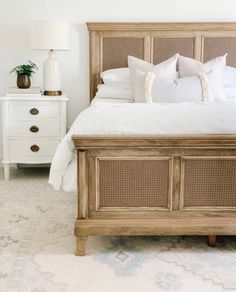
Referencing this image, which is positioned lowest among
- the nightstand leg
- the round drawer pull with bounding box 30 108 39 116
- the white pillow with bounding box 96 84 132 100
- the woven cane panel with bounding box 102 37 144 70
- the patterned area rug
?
the patterned area rug

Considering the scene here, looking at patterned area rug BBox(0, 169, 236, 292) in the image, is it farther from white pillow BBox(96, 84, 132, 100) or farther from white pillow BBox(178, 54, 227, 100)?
white pillow BBox(178, 54, 227, 100)

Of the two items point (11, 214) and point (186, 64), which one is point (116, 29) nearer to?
point (186, 64)

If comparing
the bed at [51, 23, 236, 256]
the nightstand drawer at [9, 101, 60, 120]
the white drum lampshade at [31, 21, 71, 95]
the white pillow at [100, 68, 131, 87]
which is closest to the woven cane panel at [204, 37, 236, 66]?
the white pillow at [100, 68, 131, 87]

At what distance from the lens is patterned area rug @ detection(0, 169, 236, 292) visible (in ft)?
6.54

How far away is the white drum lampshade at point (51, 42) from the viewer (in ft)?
12.4

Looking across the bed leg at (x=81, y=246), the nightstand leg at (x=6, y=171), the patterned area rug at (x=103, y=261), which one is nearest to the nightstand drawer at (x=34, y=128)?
the nightstand leg at (x=6, y=171)

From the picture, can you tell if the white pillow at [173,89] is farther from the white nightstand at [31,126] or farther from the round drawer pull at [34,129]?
the round drawer pull at [34,129]

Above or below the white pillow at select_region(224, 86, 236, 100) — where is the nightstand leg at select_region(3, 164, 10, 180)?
below

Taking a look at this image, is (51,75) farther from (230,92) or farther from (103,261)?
(103,261)

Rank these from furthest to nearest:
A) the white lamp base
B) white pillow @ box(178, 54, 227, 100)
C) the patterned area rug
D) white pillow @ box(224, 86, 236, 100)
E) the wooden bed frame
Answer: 1. the white lamp base
2. white pillow @ box(224, 86, 236, 100)
3. white pillow @ box(178, 54, 227, 100)
4. the wooden bed frame
5. the patterned area rug

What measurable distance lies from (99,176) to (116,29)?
2.14 m

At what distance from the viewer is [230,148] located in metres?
2.28

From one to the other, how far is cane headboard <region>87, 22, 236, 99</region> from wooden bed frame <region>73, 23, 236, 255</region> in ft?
6.57

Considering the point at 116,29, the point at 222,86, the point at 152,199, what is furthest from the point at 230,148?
the point at 116,29
